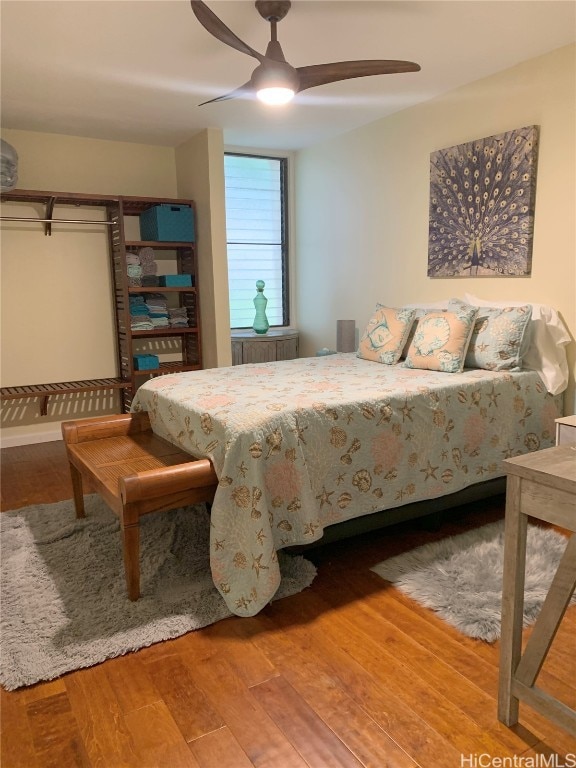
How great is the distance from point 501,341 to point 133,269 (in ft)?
9.25

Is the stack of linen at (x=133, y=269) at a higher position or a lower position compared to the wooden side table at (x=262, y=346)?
higher

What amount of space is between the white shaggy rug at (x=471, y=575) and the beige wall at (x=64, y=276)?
2.61 m

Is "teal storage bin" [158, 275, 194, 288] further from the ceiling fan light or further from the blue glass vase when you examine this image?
the ceiling fan light

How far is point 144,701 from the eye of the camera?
1.63m

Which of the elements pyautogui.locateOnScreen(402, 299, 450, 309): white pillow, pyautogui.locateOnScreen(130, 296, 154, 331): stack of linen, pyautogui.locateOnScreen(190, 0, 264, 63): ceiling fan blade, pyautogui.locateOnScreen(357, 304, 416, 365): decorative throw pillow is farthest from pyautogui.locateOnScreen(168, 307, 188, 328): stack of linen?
pyautogui.locateOnScreen(190, 0, 264, 63): ceiling fan blade

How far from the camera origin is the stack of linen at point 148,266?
175 inches

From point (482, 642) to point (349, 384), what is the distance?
4.11 ft

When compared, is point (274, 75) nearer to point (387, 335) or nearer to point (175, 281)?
point (387, 335)

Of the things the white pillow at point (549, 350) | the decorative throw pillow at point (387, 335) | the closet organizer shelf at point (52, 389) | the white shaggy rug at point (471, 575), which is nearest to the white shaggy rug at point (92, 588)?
the white shaggy rug at point (471, 575)

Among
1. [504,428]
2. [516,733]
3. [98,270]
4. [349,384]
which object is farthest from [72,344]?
[516,733]

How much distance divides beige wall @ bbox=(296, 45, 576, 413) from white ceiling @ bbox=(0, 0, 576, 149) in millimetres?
166

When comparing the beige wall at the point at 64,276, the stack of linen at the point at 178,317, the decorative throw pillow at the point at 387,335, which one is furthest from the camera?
the stack of linen at the point at 178,317

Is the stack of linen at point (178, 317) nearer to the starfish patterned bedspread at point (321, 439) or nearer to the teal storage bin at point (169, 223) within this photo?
the teal storage bin at point (169, 223)

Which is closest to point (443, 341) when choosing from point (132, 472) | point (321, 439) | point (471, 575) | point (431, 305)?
point (431, 305)
